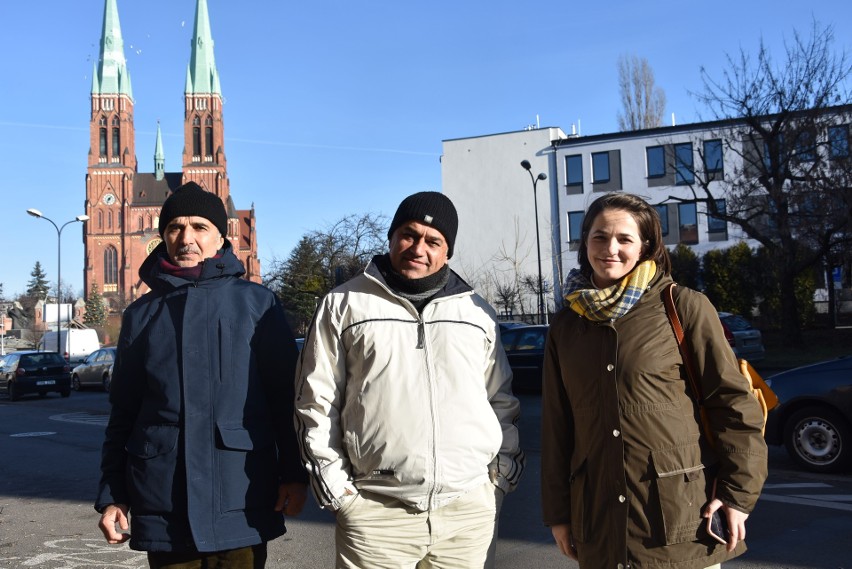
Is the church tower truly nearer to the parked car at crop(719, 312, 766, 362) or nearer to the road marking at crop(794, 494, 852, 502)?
the parked car at crop(719, 312, 766, 362)

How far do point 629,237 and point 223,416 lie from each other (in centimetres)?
156

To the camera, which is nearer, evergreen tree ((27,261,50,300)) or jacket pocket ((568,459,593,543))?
jacket pocket ((568,459,593,543))

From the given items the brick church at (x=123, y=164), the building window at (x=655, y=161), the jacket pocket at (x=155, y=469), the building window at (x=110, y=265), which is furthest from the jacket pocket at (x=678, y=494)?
the building window at (x=110, y=265)

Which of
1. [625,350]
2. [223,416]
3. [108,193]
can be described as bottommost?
[223,416]

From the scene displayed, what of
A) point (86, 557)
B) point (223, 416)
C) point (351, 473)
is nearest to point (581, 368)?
point (351, 473)

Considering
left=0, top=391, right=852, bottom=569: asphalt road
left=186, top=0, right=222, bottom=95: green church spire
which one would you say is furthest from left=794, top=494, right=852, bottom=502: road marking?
left=186, top=0, right=222, bottom=95: green church spire

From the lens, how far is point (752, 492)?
2.49 m

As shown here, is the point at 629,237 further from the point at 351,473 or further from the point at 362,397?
the point at 351,473

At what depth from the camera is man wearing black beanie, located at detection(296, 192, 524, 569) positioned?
2.72 meters

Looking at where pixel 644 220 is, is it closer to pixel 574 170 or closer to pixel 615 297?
pixel 615 297

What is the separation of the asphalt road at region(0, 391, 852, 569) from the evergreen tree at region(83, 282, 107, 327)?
9325 cm

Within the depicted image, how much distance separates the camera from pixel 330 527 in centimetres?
671

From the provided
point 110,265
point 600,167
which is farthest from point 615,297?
point 110,265

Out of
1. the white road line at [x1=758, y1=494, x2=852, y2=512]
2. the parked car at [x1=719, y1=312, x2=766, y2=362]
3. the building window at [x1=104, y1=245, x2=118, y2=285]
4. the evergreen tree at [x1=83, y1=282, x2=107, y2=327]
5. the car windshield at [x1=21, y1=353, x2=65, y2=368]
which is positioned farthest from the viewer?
the building window at [x1=104, y1=245, x2=118, y2=285]
